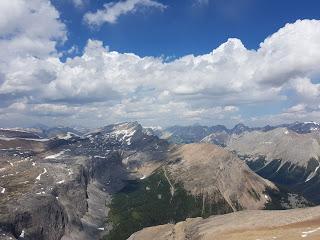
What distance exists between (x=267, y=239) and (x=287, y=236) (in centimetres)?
892

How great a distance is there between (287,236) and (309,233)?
912cm

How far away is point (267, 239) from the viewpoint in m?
200

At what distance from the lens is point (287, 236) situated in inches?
7692

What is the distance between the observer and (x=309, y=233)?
19212 cm

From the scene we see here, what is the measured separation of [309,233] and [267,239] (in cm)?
1800
